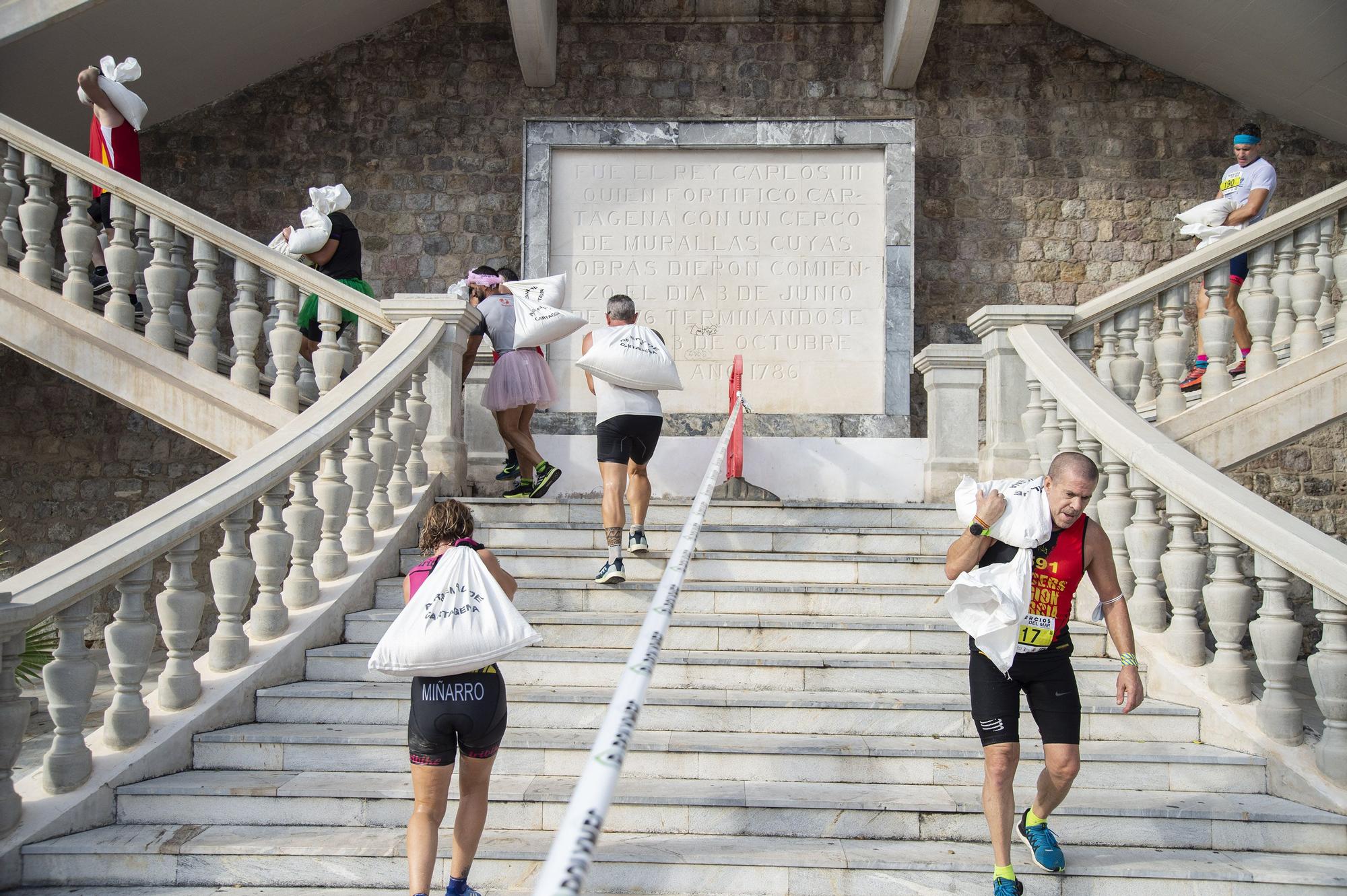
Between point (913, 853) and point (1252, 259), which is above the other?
point (1252, 259)

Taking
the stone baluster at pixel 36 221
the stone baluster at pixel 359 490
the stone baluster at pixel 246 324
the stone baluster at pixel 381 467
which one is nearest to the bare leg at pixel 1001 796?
the stone baluster at pixel 359 490

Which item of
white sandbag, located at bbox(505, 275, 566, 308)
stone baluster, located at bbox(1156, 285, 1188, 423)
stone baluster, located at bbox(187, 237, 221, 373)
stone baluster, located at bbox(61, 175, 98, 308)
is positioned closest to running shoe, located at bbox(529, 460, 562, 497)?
white sandbag, located at bbox(505, 275, 566, 308)

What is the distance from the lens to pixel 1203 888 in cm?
344

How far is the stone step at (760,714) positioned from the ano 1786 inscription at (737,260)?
18.2 feet

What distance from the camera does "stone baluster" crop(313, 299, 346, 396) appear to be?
6332 mm

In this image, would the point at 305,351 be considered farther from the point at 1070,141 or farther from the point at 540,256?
the point at 1070,141

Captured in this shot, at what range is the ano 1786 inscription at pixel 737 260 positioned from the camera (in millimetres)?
9969

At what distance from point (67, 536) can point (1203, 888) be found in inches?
384

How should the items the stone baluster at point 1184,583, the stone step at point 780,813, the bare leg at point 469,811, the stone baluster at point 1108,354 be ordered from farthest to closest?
1. the stone baluster at point 1108,354
2. the stone baluster at point 1184,583
3. the stone step at point 780,813
4. the bare leg at point 469,811

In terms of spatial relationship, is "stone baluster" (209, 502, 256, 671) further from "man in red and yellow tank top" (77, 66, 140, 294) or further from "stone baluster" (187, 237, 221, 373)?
"man in red and yellow tank top" (77, 66, 140, 294)

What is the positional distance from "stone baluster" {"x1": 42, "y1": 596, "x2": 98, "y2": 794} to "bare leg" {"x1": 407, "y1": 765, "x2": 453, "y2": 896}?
4.83ft

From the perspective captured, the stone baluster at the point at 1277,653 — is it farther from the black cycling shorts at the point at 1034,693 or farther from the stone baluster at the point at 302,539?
the stone baluster at the point at 302,539

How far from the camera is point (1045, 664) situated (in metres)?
3.38

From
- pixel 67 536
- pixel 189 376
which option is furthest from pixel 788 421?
pixel 67 536
